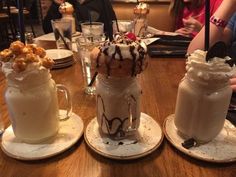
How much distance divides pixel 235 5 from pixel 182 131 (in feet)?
3.45

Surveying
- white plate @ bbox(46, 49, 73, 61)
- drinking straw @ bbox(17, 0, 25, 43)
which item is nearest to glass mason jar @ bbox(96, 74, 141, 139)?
drinking straw @ bbox(17, 0, 25, 43)

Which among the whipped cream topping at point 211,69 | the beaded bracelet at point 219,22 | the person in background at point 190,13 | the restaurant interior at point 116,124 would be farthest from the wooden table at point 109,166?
the person in background at point 190,13

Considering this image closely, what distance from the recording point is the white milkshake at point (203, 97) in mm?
604

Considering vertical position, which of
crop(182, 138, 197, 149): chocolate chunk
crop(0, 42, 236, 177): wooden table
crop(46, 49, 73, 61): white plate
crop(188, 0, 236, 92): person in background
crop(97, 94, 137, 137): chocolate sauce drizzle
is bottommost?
crop(0, 42, 236, 177): wooden table

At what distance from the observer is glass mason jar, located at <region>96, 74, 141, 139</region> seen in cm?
62

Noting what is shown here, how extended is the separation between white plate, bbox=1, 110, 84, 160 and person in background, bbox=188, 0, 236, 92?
33.8 inches

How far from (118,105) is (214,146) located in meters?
0.28

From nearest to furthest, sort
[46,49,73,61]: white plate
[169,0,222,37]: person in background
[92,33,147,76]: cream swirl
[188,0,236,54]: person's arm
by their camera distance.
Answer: [92,33,147,76]: cream swirl, [46,49,73,61]: white plate, [188,0,236,54]: person's arm, [169,0,222,37]: person in background

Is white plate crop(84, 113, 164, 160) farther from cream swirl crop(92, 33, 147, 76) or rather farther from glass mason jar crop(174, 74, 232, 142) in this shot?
cream swirl crop(92, 33, 147, 76)

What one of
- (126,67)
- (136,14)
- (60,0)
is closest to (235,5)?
(136,14)

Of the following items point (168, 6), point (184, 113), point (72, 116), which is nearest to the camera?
point (184, 113)

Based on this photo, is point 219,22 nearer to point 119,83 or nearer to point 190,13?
point 190,13

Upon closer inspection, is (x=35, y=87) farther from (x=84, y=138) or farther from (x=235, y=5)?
(x=235, y=5)

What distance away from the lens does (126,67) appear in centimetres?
58
